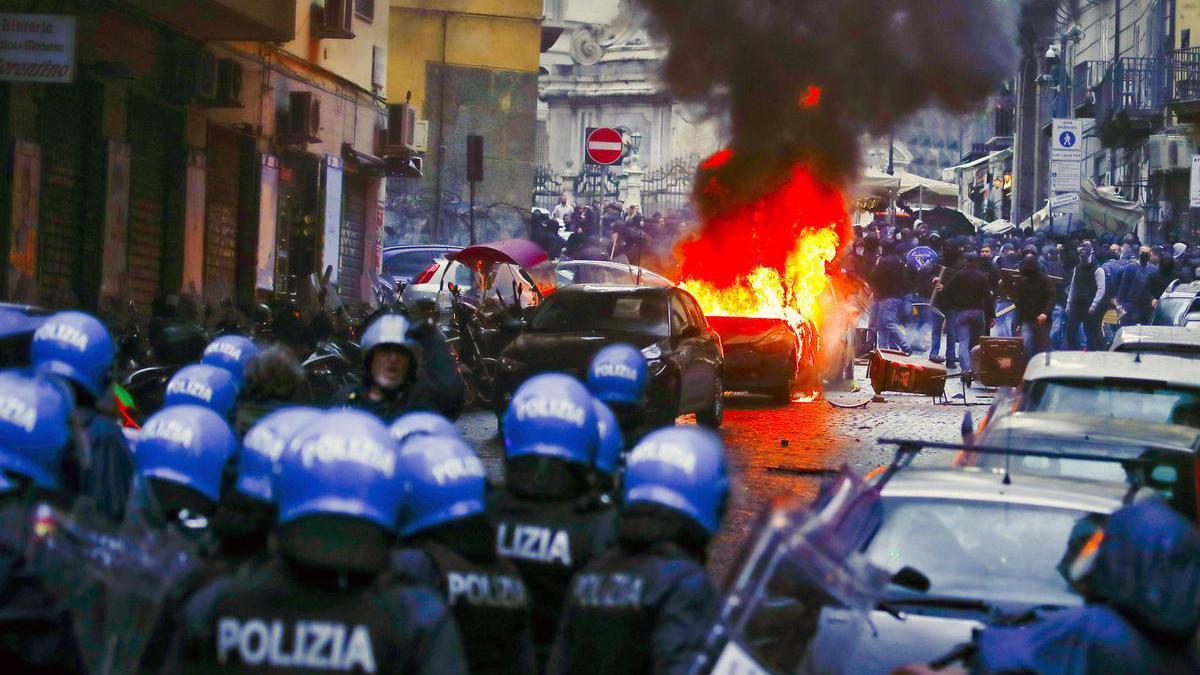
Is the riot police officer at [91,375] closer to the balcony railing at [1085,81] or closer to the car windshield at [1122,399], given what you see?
the car windshield at [1122,399]

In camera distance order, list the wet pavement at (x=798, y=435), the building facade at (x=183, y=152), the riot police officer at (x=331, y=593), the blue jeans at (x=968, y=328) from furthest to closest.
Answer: the blue jeans at (x=968, y=328)
the building facade at (x=183, y=152)
the wet pavement at (x=798, y=435)
the riot police officer at (x=331, y=593)

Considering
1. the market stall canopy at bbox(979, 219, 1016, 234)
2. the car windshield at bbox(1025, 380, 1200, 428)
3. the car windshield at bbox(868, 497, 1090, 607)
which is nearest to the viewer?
the car windshield at bbox(868, 497, 1090, 607)

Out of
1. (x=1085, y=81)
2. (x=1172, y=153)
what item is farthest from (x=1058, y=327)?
(x=1085, y=81)

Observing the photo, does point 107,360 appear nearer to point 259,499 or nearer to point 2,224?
point 259,499

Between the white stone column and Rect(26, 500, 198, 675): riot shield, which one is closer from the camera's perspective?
Rect(26, 500, 198, 675): riot shield

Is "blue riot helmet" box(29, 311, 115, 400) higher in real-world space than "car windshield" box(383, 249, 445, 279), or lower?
lower

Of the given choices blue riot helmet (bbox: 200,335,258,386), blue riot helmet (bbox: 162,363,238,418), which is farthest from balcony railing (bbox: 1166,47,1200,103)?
blue riot helmet (bbox: 162,363,238,418)

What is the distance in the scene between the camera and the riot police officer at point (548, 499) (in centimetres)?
447

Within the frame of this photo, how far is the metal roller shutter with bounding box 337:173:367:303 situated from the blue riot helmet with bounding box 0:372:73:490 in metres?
22.1

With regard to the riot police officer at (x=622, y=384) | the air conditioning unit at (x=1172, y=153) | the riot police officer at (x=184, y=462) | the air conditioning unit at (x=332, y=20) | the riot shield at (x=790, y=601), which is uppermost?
the air conditioning unit at (x=1172, y=153)

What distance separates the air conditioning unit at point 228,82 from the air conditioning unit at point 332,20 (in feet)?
13.1

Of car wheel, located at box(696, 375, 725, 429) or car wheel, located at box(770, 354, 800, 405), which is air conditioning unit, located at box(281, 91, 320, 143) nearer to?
car wheel, located at box(770, 354, 800, 405)

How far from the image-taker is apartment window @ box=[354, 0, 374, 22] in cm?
2667

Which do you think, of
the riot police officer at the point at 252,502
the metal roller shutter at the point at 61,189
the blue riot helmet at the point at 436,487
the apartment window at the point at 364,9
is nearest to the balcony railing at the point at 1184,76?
the apartment window at the point at 364,9
